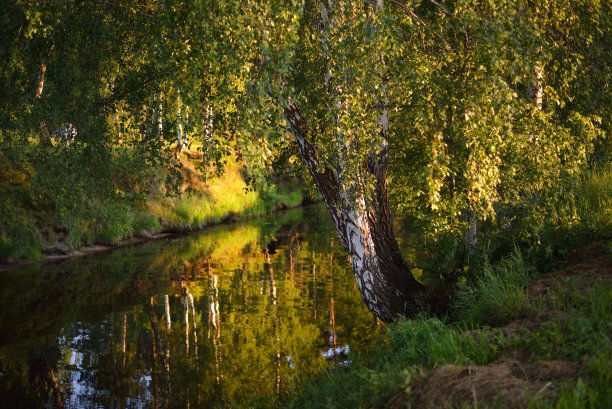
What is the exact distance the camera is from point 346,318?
1577 cm

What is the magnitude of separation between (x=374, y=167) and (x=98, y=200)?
45.5 ft

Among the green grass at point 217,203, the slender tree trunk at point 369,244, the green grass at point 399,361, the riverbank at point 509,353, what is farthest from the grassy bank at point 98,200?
the riverbank at point 509,353

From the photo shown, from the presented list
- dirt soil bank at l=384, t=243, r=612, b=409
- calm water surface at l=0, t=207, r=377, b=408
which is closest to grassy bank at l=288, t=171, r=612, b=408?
dirt soil bank at l=384, t=243, r=612, b=409

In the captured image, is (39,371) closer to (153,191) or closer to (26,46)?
(26,46)

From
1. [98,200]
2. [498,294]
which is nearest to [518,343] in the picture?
[498,294]

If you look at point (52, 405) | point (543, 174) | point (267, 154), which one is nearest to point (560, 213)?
point (543, 174)

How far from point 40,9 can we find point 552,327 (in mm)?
10044

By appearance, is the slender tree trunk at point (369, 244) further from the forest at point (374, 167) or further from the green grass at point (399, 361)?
the green grass at point (399, 361)

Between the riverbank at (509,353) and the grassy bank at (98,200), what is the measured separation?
2.85m

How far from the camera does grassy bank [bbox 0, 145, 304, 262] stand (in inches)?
598

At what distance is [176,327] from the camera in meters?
15.6

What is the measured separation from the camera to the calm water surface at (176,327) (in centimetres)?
1180

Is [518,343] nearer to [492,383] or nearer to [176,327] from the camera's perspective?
[492,383]

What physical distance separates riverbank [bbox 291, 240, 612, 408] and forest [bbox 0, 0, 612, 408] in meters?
0.03
